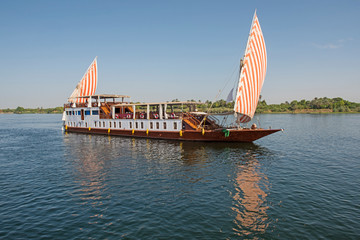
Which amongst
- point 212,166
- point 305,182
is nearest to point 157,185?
point 212,166

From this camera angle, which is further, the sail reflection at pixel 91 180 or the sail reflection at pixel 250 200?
the sail reflection at pixel 91 180

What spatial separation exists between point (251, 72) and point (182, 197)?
21991mm

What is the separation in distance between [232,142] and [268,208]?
74.7 feet

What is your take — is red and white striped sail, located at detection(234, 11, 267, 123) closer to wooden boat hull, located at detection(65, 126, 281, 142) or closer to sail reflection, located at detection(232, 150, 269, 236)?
wooden boat hull, located at detection(65, 126, 281, 142)

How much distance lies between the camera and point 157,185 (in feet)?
58.6

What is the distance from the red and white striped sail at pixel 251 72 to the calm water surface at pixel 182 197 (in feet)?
24.9

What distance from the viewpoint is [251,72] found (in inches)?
1221

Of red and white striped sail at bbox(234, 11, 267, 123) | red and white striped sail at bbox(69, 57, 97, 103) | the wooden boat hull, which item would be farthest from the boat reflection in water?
red and white striped sail at bbox(69, 57, 97, 103)

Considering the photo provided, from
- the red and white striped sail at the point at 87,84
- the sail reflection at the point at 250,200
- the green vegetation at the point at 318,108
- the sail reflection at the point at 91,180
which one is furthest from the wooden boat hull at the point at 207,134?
the green vegetation at the point at 318,108

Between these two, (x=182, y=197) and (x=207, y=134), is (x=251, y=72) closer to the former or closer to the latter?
(x=207, y=134)

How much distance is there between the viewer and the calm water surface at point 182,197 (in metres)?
11.5

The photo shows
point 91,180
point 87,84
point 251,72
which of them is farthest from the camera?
point 87,84

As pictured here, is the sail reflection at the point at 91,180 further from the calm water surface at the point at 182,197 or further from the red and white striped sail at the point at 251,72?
the red and white striped sail at the point at 251,72

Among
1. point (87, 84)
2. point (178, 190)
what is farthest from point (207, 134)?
point (87, 84)
